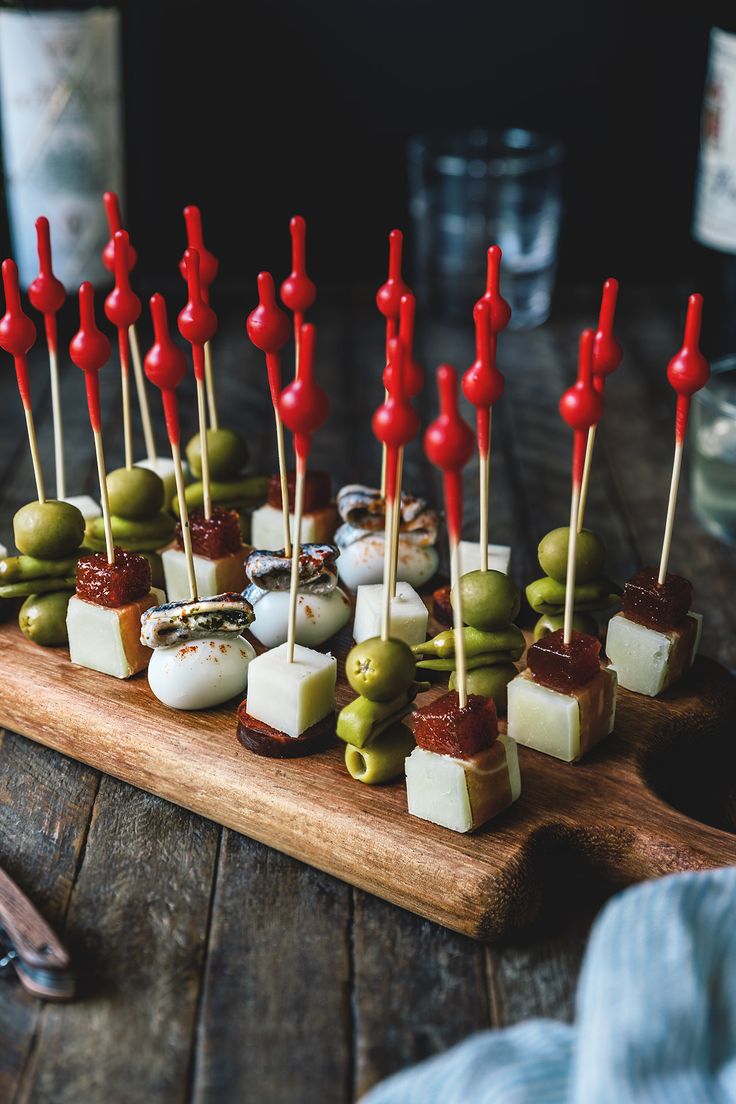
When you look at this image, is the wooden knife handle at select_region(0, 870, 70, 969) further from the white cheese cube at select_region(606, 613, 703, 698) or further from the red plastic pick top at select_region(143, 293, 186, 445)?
the white cheese cube at select_region(606, 613, 703, 698)

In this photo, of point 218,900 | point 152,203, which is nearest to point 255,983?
point 218,900

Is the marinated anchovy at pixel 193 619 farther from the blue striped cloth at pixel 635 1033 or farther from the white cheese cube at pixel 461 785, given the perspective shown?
the blue striped cloth at pixel 635 1033

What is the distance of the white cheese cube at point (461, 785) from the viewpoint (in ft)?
3.15

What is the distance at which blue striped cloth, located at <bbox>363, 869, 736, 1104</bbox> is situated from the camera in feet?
2.41

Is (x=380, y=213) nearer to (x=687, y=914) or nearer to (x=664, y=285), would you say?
(x=664, y=285)

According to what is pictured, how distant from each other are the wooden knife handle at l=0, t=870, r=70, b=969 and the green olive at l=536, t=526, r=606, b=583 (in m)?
0.50

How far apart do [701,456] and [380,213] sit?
1.10 meters

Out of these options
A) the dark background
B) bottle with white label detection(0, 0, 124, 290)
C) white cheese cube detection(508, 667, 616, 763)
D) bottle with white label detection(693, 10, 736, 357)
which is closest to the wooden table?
white cheese cube detection(508, 667, 616, 763)

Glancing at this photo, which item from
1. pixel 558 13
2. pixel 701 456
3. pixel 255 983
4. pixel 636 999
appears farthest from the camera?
pixel 558 13

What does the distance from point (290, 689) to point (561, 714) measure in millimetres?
217

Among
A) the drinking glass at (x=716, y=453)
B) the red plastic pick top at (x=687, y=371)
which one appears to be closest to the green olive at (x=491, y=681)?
the red plastic pick top at (x=687, y=371)

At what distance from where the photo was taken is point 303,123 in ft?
7.96

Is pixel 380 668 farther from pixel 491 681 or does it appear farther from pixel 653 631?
pixel 653 631

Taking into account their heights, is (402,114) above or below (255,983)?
above
